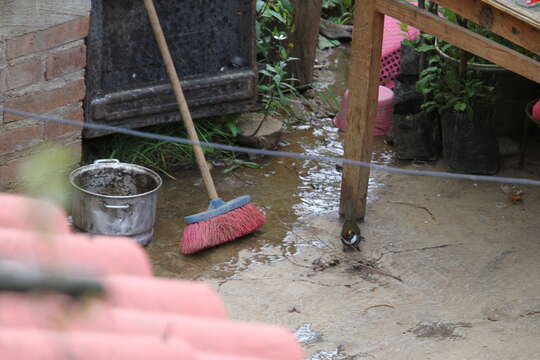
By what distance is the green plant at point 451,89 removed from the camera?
5.47 metres

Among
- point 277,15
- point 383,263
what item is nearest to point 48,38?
point 277,15

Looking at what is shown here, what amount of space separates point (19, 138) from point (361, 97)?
190cm

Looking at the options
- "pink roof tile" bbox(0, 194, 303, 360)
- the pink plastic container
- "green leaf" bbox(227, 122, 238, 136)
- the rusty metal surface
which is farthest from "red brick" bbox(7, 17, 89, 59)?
"pink roof tile" bbox(0, 194, 303, 360)

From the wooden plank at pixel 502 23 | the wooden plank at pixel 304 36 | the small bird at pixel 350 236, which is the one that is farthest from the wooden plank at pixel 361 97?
the wooden plank at pixel 304 36

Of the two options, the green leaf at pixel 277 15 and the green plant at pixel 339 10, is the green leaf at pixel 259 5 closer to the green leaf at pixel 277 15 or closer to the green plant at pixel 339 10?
the green leaf at pixel 277 15

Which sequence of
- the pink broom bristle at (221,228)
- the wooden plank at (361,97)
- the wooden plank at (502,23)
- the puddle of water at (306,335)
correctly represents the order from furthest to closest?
1. the pink broom bristle at (221,228)
2. the wooden plank at (361,97)
3. the puddle of water at (306,335)
4. the wooden plank at (502,23)

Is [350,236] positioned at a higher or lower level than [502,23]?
lower

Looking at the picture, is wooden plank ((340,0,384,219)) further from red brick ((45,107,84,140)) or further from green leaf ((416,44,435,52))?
red brick ((45,107,84,140))

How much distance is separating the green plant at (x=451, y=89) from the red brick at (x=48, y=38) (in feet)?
7.31

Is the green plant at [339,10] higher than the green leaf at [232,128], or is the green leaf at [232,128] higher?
the green plant at [339,10]

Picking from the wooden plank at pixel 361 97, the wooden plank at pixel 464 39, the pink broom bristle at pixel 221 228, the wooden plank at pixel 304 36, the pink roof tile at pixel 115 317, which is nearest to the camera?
the pink roof tile at pixel 115 317

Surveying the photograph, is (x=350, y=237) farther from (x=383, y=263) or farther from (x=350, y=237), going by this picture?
(x=383, y=263)

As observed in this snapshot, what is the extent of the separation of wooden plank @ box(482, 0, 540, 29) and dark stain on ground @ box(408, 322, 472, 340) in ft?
4.79

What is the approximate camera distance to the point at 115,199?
457 cm
